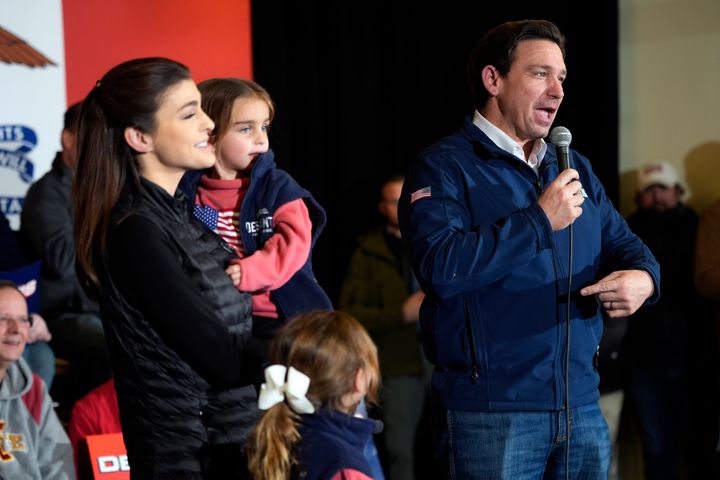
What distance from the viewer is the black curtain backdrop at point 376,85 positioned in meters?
5.36

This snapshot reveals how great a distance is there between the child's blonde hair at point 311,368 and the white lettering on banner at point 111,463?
1625 mm

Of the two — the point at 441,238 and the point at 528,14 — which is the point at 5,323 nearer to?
the point at 441,238

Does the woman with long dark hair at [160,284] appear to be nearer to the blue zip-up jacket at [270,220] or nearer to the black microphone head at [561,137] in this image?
the blue zip-up jacket at [270,220]

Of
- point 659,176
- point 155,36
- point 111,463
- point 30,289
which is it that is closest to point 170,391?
point 111,463

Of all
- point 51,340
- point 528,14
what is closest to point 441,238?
point 51,340

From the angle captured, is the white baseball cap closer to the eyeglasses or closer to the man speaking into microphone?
the man speaking into microphone

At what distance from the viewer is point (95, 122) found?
2.26 m

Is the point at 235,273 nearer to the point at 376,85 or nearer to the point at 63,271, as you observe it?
the point at 63,271

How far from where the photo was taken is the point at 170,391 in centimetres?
→ 215

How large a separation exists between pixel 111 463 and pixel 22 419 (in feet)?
1.15

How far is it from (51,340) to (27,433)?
700 millimetres

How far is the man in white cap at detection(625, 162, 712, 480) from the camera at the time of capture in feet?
17.3

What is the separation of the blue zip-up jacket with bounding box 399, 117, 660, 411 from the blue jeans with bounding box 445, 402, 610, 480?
0.10 ft

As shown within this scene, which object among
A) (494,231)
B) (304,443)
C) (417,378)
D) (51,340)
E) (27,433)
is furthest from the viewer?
(417,378)
